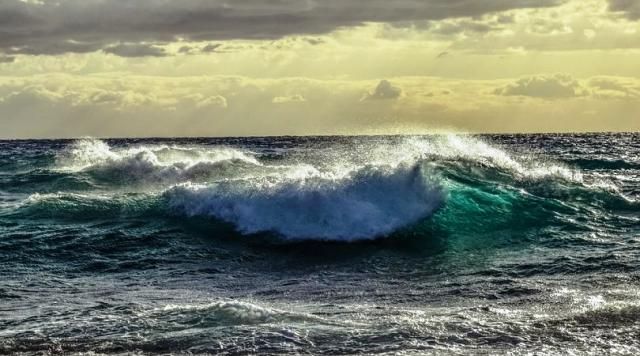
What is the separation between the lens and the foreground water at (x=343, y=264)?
1034 cm

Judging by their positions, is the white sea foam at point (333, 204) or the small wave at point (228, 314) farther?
the white sea foam at point (333, 204)

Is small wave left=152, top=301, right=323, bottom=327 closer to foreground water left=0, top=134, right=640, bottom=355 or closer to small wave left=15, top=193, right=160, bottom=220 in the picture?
foreground water left=0, top=134, right=640, bottom=355

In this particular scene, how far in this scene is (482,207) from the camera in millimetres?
21531

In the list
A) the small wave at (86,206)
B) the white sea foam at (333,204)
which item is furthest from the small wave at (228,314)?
the small wave at (86,206)

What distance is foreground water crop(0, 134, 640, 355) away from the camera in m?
10.3

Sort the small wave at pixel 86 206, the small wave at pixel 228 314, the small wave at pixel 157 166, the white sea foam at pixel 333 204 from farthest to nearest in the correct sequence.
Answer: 1. the small wave at pixel 157 166
2. the small wave at pixel 86 206
3. the white sea foam at pixel 333 204
4. the small wave at pixel 228 314

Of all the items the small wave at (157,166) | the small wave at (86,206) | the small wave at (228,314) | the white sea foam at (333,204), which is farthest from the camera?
the small wave at (157,166)

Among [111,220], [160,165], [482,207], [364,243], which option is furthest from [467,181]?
[160,165]

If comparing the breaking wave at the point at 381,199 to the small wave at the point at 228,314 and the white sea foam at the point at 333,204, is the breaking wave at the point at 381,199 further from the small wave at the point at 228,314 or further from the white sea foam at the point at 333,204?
the small wave at the point at 228,314

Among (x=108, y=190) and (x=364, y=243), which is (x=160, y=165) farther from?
(x=364, y=243)

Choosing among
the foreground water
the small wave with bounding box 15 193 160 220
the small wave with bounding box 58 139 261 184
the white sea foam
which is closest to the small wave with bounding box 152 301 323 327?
the foreground water

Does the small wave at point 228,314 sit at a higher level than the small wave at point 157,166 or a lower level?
lower

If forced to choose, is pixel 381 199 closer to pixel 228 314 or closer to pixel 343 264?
pixel 343 264

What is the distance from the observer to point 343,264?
1633 cm
